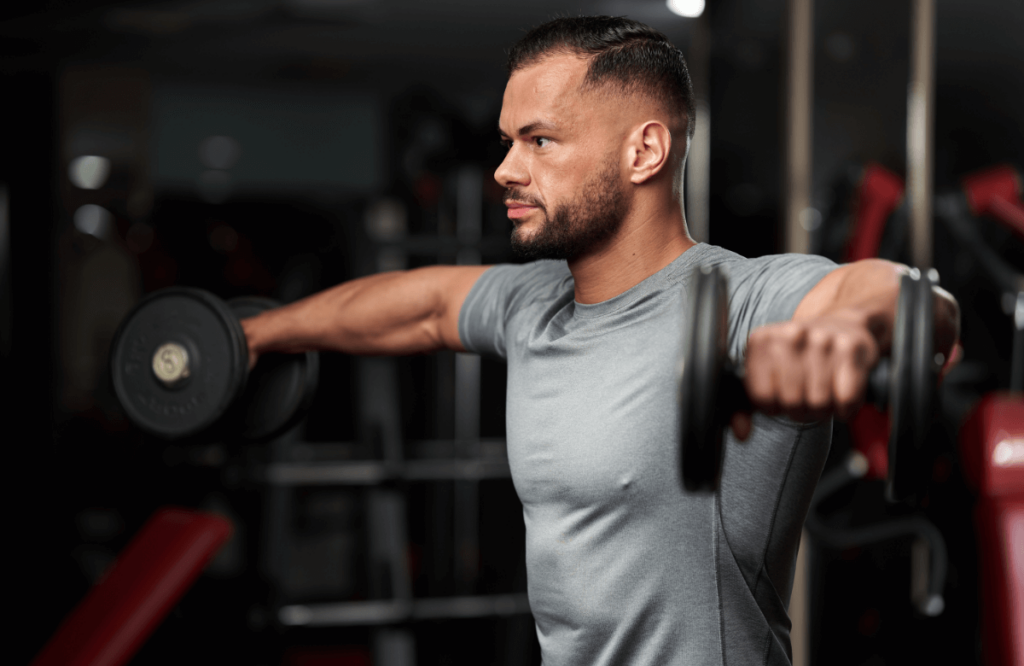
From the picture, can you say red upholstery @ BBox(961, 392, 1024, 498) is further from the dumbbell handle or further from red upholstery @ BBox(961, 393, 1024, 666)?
the dumbbell handle

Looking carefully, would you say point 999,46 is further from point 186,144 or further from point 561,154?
point 186,144

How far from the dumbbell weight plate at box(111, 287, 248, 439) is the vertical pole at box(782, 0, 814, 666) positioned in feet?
5.59

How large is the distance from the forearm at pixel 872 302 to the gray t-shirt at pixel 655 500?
3cm

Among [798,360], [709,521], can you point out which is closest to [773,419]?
[709,521]

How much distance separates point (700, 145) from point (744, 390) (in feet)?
7.01

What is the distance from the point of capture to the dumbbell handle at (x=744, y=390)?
629mm

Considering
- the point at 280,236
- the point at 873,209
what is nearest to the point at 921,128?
the point at 873,209

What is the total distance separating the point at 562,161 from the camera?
1.01 m

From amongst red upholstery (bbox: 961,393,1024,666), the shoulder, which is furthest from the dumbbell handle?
red upholstery (bbox: 961,393,1024,666)

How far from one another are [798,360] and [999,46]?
2058 mm

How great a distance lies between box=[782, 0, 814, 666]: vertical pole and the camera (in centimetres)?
236

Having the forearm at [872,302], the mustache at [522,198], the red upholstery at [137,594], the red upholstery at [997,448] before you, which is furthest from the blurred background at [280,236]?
the forearm at [872,302]

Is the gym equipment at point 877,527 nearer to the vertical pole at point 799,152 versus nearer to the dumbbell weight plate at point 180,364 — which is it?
the vertical pole at point 799,152

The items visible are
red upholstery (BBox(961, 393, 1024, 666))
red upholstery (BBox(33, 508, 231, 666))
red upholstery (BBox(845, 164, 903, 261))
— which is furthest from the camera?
red upholstery (BBox(845, 164, 903, 261))
